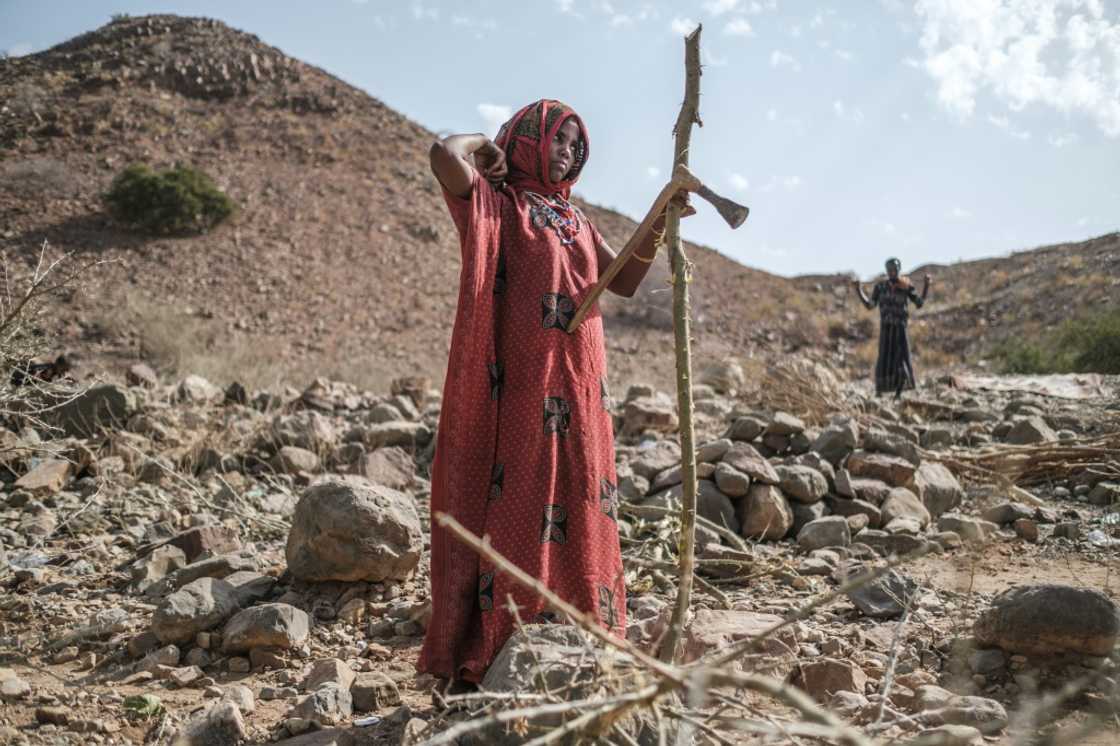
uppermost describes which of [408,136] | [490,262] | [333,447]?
[408,136]

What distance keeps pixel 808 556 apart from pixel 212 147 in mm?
23106

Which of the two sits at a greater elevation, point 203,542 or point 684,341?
point 684,341

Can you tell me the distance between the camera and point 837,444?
5066 mm

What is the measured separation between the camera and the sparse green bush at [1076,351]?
10570mm

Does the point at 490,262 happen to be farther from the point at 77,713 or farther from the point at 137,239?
the point at 137,239

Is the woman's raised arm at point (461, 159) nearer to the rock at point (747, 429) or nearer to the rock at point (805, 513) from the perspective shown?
the rock at point (805, 513)

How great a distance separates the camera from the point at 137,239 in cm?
1831

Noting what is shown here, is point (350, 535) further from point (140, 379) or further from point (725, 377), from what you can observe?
point (725, 377)

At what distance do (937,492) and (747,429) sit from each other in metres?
1.20

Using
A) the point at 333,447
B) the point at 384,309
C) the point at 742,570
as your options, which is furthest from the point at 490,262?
the point at 384,309

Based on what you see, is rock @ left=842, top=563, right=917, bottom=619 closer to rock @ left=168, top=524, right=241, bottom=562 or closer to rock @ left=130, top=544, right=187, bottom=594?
rock @ left=168, top=524, right=241, bottom=562

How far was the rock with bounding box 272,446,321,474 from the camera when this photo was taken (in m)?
5.17

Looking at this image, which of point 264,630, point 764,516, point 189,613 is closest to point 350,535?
point 264,630

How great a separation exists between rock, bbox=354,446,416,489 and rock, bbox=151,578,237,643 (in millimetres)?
1927
